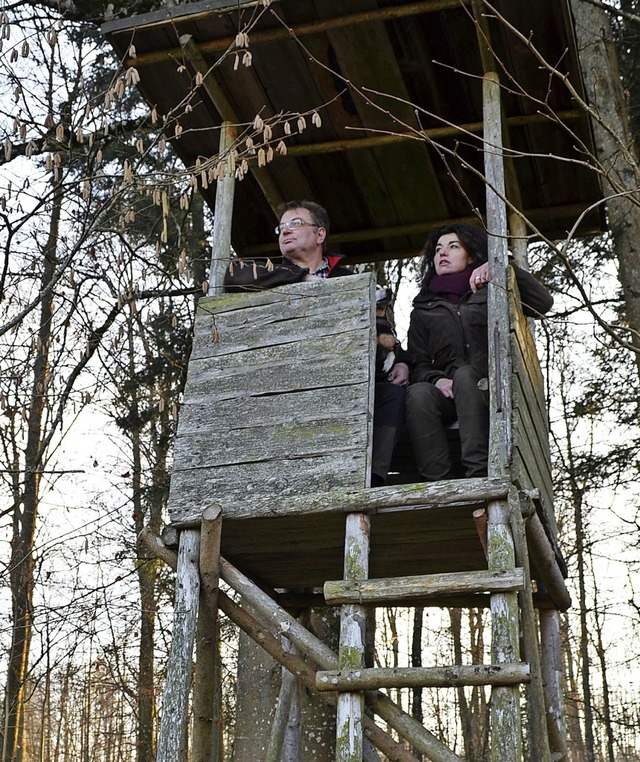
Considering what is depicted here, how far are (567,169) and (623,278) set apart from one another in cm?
212

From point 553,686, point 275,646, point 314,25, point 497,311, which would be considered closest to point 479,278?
point 497,311

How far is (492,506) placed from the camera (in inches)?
190

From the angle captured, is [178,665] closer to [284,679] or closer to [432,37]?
[284,679]

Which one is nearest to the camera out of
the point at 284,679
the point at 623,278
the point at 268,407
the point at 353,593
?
the point at 353,593

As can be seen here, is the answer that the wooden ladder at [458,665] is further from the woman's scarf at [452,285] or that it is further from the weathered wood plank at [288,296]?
the woman's scarf at [452,285]

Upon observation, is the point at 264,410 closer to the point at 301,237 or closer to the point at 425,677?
the point at 301,237

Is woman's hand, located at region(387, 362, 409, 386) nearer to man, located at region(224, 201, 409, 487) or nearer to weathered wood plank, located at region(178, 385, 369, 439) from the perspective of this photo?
man, located at region(224, 201, 409, 487)

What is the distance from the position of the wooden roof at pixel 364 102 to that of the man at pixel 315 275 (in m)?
0.59

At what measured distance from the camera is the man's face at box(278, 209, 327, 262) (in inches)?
248

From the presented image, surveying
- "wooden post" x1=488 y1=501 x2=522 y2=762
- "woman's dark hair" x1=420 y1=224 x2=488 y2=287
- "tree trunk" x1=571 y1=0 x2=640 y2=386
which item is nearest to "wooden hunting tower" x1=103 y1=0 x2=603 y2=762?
"wooden post" x1=488 y1=501 x2=522 y2=762

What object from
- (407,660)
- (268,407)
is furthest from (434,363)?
(407,660)

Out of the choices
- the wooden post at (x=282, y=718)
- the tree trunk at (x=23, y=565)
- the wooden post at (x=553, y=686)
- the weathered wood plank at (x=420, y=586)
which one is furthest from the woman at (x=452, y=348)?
the tree trunk at (x=23, y=565)

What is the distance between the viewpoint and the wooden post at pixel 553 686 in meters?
6.55

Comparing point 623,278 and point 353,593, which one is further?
point 623,278
